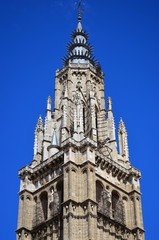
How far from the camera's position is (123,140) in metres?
56.4

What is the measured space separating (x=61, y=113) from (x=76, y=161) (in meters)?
9.74

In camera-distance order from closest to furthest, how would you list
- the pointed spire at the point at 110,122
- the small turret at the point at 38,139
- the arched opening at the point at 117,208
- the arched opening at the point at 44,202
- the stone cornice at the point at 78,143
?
the stone cornice at the point at 78,143 < the arched opening at the point at 117,208 < the arched opening at the point at 44,202 < the small turret at the point at 38,139 < the pointed spire at the point at 110,122

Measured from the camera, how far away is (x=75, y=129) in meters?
51.7

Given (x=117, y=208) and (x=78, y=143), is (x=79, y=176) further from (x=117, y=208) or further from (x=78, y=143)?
(x=117, y=208)

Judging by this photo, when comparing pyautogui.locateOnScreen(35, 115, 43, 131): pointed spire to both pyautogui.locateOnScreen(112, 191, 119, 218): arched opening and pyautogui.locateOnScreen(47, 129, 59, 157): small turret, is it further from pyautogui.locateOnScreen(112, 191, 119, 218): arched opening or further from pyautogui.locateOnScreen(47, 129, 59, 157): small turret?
pyautogui.locateOnScreen(112, 191, 119, 218): arched opening

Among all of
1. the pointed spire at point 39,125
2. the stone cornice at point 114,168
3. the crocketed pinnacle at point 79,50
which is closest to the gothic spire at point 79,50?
the crocketed pinnacle at point 79,50

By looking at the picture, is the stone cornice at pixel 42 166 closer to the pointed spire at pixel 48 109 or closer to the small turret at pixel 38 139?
the small turret at pixel 38 139

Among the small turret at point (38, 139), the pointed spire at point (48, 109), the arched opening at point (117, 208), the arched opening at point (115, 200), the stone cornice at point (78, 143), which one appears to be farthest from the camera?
the pointed spire at point (48, 109)

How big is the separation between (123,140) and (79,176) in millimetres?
9973

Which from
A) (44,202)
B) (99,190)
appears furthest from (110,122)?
(44,202)

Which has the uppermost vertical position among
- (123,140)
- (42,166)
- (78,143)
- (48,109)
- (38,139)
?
(48,109)

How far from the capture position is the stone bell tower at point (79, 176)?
4603 cm

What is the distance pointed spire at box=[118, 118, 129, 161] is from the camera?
182 feet

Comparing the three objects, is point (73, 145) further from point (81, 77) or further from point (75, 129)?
point (81, 77)
